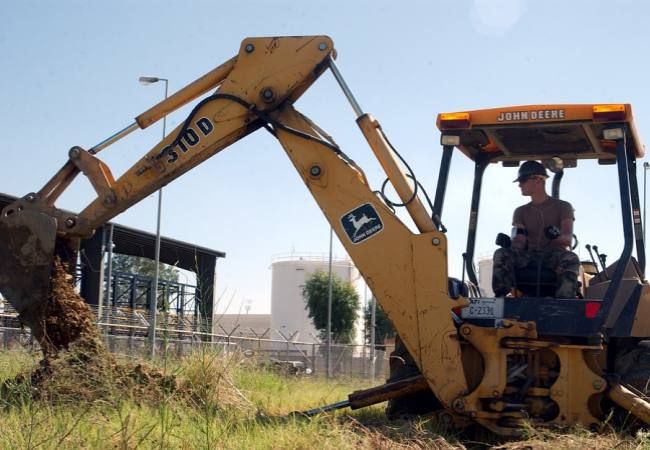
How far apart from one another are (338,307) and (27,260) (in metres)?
52.2

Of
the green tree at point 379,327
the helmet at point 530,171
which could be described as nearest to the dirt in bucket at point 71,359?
the helmet at point 530,171

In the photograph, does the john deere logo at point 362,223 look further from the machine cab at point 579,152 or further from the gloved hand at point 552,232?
the gloved hand at point 552,232

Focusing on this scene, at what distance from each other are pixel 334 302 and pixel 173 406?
176ft

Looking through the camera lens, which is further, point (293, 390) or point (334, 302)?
point (334, 302)

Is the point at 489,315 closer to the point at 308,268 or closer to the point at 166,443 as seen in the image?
the point at 166,443

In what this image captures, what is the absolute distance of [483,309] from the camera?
8.20 metres

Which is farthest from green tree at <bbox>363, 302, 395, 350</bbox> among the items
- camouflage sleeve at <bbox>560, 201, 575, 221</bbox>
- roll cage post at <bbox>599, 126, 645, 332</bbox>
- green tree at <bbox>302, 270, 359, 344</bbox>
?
roll cage post at <bbox>599, 126, 645, 332</bbox>

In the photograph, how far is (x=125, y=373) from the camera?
8289mm

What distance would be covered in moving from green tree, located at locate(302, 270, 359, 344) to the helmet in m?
50.0

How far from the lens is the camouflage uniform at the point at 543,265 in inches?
320

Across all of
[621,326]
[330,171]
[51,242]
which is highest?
[330,171]

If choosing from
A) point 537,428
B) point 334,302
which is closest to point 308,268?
point 334,302

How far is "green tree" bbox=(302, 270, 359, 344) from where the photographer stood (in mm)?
59969

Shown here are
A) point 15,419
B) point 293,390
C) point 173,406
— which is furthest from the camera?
point 293,390
